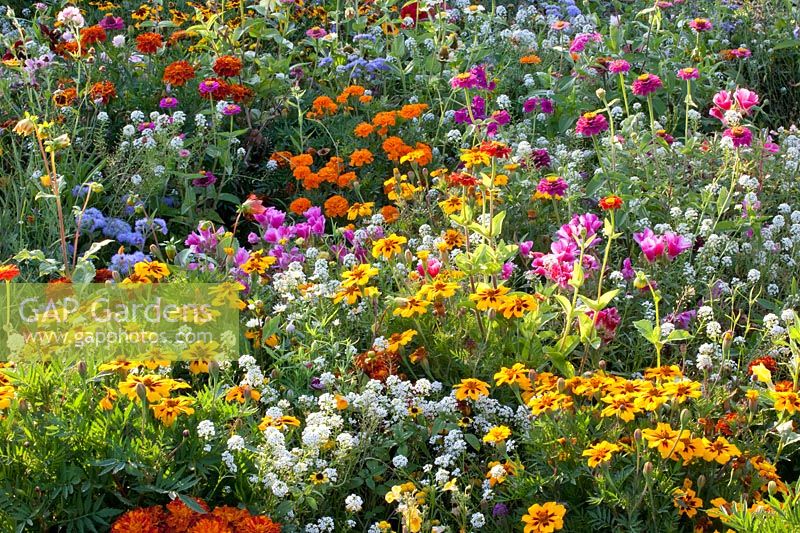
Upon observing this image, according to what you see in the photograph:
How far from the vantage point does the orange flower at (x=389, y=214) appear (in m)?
3.73

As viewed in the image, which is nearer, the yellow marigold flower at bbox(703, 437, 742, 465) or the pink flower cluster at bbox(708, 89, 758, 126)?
the yellow marigold flower at bbox(703, 437, 742, 465)

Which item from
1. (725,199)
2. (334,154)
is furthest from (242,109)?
(725,199)

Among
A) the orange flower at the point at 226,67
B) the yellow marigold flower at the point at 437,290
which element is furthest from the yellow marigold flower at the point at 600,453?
the orange flower at the point at 226,67

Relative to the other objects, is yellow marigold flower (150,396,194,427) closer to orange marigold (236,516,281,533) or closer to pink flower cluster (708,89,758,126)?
orange marigold (236,516,281,533)

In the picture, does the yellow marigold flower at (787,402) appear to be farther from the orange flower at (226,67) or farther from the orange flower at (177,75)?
the orange flower at (177,75)

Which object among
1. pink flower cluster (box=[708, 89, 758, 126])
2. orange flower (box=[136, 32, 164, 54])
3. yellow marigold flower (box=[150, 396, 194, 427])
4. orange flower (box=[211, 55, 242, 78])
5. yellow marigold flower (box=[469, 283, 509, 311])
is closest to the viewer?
yellow marigold flower (box=[150, 396, 194, 427])

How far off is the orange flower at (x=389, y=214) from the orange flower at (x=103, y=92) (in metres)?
1.20

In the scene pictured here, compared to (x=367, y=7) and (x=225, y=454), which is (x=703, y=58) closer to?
(x=367, y=7)

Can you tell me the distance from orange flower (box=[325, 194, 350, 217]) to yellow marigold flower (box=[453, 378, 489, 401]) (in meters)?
1.39

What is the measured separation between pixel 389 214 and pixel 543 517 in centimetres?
173

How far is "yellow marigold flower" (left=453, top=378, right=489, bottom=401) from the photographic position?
2506mm

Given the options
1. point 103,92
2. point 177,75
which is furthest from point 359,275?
point 103,92

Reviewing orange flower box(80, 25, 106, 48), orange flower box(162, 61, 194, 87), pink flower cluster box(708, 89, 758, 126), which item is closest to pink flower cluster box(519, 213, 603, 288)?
pink flower cluster box(708, 89, 758, 126)

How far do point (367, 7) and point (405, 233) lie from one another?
2004 mm
